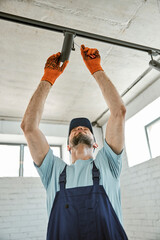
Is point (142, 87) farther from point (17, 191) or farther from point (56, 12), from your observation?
point (17, 191)

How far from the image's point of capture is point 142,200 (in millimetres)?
3807

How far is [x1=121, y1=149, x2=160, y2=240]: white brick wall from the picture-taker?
138 inches

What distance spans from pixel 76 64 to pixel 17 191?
8.60ft

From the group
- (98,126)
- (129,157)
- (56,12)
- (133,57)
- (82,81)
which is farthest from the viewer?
(98,126)

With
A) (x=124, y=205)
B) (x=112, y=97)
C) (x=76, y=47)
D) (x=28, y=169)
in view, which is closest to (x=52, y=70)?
(x=112, y=97)

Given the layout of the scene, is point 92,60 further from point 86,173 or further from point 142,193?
point 142,193

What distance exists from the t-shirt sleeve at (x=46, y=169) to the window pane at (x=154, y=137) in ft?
9.76

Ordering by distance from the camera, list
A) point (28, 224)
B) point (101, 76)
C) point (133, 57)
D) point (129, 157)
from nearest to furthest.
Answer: point (101, 76) < point (133, 57) < point (28, 224) < point (129, 157)

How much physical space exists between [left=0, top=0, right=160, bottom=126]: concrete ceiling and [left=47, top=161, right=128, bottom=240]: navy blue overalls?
76.1 inches

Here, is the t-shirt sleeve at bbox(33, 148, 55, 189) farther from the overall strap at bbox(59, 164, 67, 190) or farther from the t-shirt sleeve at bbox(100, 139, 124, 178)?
the t-shirt sleeve at bbox(100, 139, 124, 178)

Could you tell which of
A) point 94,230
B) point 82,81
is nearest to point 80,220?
point 94,230

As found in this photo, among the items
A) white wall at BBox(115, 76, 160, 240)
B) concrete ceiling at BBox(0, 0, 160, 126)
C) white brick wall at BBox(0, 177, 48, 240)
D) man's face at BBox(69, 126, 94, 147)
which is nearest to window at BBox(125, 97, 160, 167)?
white wall at BBox(115, 76, 160, 240)

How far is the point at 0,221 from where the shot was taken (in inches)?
156

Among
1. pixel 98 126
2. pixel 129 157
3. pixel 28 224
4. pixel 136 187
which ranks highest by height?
pixel 98 126
